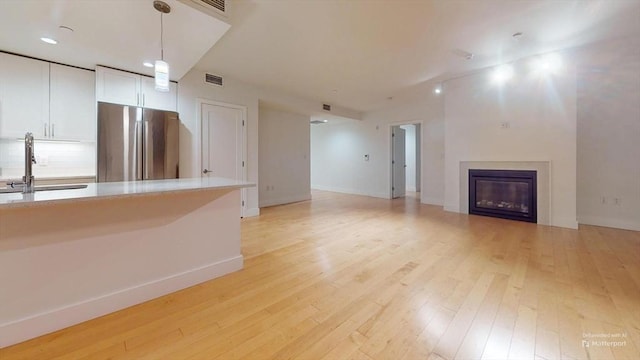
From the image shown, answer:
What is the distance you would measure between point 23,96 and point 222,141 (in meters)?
2.40

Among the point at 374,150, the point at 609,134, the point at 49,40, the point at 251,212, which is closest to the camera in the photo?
the point at 49,40

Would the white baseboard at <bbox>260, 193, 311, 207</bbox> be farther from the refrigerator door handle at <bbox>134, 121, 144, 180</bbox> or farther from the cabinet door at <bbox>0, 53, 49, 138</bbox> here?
the cabinet door at <bbox>0, 53, 49, 138</bbox>

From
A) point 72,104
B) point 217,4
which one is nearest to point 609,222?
point 217,4

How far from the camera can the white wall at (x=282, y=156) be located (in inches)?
243

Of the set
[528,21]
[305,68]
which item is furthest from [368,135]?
[528,21]

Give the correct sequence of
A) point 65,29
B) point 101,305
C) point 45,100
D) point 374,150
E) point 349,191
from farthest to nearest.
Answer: point 349,191 < point 374,150 < point 45,100 < point 65,29 < point 101,305

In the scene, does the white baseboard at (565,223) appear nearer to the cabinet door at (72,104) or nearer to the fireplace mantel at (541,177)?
the fireplace mantel at (541,177)

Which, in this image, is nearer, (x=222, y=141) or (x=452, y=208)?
(x=222, y=141)

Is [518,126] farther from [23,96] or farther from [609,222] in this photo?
[23,96]

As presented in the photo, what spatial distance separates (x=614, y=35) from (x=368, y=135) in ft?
17.0

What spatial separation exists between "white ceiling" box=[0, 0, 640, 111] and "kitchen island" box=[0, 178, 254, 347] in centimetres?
165

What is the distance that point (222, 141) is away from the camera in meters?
4.60

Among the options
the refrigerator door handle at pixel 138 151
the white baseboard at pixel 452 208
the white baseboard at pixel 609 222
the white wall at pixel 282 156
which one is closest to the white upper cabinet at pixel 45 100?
the refrigerator door handle at pixel 138 151

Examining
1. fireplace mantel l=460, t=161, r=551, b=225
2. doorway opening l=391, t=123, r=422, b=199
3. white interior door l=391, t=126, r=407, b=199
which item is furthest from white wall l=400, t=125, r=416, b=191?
fireplace mantel l=460, t=161, r=551, b=225
